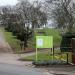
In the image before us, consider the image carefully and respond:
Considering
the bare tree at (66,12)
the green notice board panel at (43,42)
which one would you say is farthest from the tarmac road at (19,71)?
the bare tree at (66,12)

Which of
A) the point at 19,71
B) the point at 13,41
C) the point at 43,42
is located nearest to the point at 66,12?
the point at 13,41

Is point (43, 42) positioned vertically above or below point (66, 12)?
below

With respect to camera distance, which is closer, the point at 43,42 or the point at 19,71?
the point at 19,71

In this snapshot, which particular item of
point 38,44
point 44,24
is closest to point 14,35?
point 44,24

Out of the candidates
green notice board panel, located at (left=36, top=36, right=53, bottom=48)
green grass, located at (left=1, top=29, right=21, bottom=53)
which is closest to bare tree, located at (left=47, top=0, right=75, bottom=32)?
green grass, located at (left=1, top=29, right=21, bottom=53)

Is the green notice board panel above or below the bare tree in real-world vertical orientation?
below

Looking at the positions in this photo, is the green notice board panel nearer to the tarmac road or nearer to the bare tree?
the tarmac road

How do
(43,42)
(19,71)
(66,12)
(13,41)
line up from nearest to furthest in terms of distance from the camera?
(19,71)
(43,42)
(66,12)
(13,41)

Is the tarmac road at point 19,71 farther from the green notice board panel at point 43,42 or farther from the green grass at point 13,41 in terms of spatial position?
the green grass at point 13,41

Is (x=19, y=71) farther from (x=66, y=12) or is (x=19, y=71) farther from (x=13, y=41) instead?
(x=13, y=41)

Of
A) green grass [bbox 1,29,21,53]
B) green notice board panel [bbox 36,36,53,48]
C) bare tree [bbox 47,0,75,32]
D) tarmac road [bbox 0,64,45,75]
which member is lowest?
green grass [bbox 1,29,21,53]

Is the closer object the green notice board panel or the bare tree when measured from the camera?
the green notice board panel

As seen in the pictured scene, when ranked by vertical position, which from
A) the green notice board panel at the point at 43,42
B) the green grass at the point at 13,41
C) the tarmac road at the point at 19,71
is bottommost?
the green grass at the point at 13,41

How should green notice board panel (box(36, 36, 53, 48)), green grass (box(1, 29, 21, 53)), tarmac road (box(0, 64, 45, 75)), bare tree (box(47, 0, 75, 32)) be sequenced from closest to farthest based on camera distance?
tarmac road (box(0, 64, 45, 75))
green notice board panel (box(36, 36, 53, 48))
green grass (box(1, 29, 21, 53))
bare tree (box(47, 0, 75, 32))
